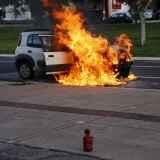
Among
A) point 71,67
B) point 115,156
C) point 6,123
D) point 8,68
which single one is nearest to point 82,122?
point 6,123

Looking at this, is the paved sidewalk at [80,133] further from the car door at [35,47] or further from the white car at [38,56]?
the car door at [35,47]

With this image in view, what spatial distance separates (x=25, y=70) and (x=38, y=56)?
0.94 m

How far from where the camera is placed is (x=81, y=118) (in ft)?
40.8

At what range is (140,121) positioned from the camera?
39.1 feet

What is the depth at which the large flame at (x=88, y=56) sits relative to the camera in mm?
18125

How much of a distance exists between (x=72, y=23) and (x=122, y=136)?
9.06 metres

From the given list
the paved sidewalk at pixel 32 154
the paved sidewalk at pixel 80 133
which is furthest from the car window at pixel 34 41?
the paved sidewalk at pixel 32 154

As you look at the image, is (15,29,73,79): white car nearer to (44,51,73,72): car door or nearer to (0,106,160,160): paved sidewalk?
(44,51,73,72): car door

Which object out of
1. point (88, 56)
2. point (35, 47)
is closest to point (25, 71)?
point (35, 47)

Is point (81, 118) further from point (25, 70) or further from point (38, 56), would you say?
point (25, 70)

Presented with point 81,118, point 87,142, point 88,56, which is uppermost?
point 88,56

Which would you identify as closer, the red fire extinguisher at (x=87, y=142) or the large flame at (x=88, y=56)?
the red fire extinguisher at (x=87, y=142)

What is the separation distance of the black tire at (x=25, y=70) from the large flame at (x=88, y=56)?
157 centimetres

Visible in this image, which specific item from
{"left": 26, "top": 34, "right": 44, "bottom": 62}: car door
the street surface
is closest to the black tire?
{"left": 26, "top": 34, "right": 44, "bottom": 62}: car door
